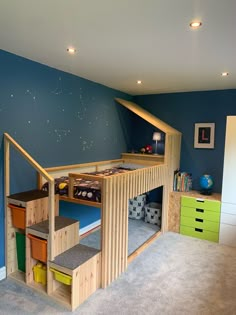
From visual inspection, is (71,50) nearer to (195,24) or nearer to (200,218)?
(195,24)

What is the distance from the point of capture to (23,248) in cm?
261

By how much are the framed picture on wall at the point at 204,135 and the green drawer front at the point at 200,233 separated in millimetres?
1425

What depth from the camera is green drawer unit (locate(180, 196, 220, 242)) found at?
12.0ft

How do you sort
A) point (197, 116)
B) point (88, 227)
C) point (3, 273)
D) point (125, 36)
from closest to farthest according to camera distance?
point (125, 36) < point (3, 273) < point (88, 227) < point (197, 116)

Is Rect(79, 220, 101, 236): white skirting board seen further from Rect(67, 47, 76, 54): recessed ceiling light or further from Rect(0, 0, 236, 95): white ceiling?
Rect(67, 47, 76, 54): recessed ceiling light

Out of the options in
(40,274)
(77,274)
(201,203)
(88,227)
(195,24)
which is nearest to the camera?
(195,24)

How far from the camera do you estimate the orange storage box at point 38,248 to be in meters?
2.31

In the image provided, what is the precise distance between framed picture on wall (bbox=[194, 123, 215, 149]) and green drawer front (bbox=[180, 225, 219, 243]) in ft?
4.68


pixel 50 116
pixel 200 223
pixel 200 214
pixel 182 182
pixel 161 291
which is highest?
pixel 50 116

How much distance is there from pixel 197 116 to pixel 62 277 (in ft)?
11.1

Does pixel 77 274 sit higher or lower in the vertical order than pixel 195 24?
lower

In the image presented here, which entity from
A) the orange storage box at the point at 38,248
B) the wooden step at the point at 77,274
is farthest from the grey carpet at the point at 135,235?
the orange storage box at the point at 38,248

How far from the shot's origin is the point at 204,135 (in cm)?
426

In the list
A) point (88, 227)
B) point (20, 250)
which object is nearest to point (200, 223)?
point (88, 227)
